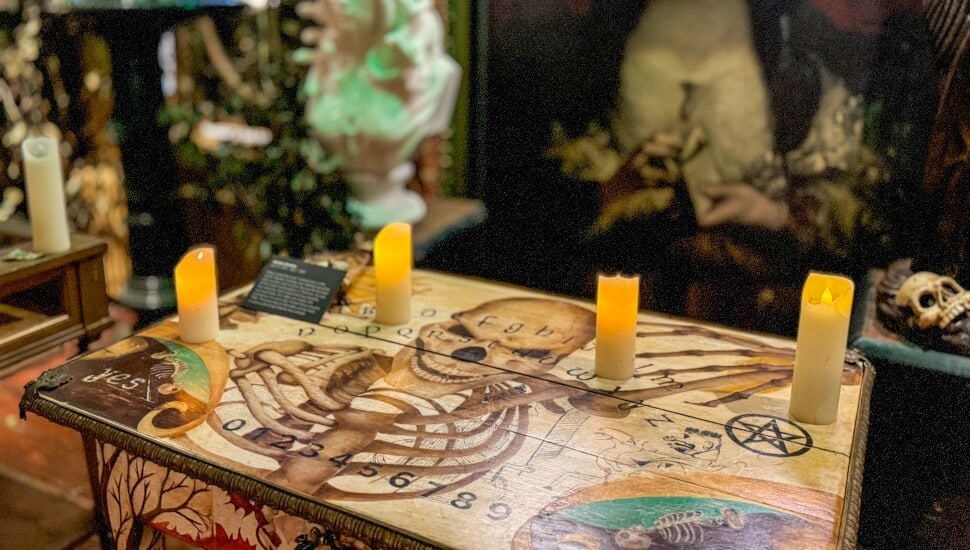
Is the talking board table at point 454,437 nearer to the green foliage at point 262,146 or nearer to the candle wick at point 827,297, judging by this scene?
the candle wick at point 827,297

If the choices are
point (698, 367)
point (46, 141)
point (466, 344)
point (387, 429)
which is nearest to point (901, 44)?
point (698, 367)

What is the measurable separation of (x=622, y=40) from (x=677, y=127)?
359 millimetres

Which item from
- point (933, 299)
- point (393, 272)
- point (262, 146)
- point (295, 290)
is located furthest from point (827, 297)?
point (262, 146)

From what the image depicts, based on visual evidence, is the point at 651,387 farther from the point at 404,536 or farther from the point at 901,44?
the point at 901,44

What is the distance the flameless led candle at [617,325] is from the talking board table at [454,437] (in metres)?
0.05

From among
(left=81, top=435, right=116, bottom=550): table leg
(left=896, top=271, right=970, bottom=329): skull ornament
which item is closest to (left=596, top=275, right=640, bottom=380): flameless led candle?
(left=896, top=271, right=970, bottom=329): skull ornament

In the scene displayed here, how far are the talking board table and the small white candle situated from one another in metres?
0.47

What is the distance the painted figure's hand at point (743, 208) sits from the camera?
2.63 metres

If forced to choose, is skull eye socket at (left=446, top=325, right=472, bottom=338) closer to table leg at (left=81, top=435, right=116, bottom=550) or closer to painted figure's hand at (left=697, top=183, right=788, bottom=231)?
table leg at (left=81, top=435, right=116, bottom=550)

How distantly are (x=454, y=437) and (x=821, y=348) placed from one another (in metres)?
0.67

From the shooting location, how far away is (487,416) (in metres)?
1.44

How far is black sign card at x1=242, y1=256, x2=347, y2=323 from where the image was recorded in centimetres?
185

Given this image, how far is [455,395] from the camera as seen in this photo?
1520mm

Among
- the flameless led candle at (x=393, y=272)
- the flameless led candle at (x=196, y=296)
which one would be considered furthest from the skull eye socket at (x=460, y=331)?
the flameless led candle at (x=196, y=296)
